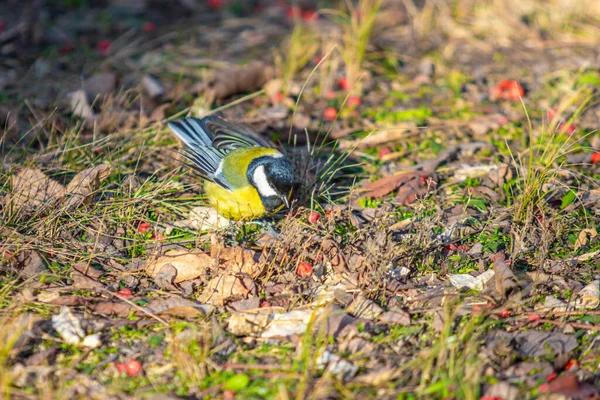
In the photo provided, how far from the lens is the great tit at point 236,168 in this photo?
436 cm

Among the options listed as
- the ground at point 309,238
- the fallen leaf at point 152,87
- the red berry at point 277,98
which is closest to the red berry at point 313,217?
the ground at point 309,238

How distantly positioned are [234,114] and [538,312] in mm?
3475

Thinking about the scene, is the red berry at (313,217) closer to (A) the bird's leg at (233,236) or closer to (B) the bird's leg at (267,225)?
(B) the bird's leg at (267,225)

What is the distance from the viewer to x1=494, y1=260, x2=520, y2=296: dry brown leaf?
361 cm

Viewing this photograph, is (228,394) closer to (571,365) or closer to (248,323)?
(248,323)

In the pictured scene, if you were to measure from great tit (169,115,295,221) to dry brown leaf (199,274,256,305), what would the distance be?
0.72 m

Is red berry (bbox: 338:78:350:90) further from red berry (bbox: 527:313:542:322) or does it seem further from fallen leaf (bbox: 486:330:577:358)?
fallen leaf (bbox: 486:330:577:358)

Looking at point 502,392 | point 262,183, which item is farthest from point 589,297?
point 262,183

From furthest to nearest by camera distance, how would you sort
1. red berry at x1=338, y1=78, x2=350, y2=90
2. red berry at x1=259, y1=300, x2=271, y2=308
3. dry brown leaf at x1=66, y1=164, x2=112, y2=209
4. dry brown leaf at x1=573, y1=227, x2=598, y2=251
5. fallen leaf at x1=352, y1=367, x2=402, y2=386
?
red berry at x1=338, y1=78, x2=350, y2=90 < dry brown leaf at x1=66, y1=164, x2=112, y2=209 < dry brown leaf at x1=573, y1=227, x2=598, y2=251 < red berry at x1=259, y1=300, x2=271, y2=308 < fallen leaf at x1=352, y1=367, x2=402, y2=386

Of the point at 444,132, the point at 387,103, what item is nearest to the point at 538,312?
the point at 444,132

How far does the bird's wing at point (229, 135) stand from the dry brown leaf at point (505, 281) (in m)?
2.05

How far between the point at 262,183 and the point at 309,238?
0.71m

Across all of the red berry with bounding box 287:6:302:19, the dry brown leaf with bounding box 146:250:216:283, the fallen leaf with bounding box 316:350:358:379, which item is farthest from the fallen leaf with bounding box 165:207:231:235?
the red berry with bounding box 287:6:302:19

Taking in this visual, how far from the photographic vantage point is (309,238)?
152 inches
